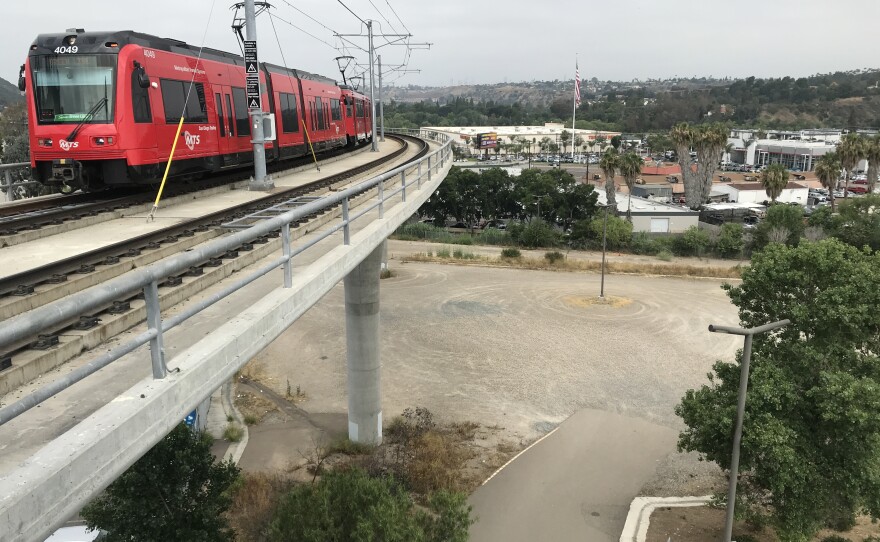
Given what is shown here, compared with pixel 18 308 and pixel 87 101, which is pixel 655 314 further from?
pixel 18 308

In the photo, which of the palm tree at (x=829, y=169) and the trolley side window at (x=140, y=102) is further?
the palm tree at (x=829, y=169)


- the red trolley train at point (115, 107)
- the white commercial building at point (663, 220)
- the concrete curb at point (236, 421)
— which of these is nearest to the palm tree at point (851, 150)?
the white commercial building at point (663, 220)

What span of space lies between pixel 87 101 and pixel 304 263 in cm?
640

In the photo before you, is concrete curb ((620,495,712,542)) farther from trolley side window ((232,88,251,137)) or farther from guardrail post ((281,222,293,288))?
trolley side window ((232,88,251,137))

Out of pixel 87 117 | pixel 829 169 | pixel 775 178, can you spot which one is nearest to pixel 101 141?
pixel 87 117

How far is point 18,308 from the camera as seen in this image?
6.33 metres

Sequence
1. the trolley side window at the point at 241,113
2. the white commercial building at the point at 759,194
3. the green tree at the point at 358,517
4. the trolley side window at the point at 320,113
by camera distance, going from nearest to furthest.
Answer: the green tree at the point at 358,517, the trolley side window at the point at 241,113, the trolley side window at the point at 320,113, the white commercial building at the point at 759,194

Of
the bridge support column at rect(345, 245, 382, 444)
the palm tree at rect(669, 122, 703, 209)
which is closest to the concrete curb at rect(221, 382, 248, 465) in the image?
the bridge support column at rect(345, 245, 382, 444)

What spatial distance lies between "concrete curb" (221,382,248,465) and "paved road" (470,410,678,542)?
7.39 meters

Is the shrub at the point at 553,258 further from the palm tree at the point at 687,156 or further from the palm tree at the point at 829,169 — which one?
the palm tree at the point at 829,169

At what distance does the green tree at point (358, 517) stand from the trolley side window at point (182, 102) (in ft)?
28.4

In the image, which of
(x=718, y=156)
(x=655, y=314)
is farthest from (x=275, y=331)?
(x=718, y=156)

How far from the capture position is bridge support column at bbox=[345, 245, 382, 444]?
62.1 feet

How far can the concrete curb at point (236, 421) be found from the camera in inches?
756
